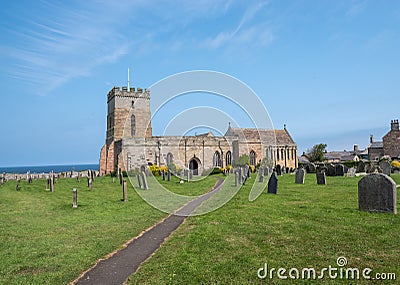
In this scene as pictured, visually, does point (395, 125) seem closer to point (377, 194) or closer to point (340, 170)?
point (340, 170)

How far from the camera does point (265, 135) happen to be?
52688 millimetres

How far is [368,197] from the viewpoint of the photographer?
9.34m

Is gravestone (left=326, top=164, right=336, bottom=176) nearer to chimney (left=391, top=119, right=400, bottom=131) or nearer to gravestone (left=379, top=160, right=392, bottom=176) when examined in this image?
gravestone (left=379, top=160, right=392, bottom=176)

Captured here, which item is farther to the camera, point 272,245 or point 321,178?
point 321,178

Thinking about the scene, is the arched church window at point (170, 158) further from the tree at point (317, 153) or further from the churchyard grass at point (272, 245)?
the churchyard grass at point (272, 245)

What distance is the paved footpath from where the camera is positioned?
17.8 ft

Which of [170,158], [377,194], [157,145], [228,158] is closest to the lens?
[377,194]

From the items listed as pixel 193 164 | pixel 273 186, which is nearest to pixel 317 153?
pixel 193 164

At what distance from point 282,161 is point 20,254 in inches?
1843

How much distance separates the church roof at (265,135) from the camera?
165 feet

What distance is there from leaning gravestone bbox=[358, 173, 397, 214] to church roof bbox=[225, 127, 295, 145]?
3972 centimetres

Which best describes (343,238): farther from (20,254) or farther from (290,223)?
(20,254)

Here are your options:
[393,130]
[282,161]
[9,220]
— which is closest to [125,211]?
[9,220]

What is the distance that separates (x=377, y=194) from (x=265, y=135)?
A: 144ft
